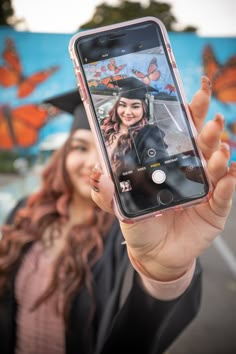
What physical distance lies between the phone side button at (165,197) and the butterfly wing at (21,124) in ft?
4.68

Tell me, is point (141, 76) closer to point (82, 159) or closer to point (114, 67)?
point (114, 67)

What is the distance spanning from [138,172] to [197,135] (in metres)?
0.13

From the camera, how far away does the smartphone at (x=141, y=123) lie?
0.59 metres

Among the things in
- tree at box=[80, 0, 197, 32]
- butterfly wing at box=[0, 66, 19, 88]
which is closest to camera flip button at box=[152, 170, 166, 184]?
tree at box=[80, 0, 197, 32]

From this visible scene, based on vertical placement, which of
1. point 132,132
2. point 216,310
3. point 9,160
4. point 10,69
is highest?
point 10,69

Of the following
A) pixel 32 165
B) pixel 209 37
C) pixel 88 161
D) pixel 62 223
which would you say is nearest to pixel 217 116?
pixel 88 161

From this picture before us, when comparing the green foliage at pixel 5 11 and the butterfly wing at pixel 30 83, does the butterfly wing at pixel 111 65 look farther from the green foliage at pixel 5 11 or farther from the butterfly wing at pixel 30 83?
the butterfly wing at pixel 30 83

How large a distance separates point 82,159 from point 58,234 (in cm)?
31

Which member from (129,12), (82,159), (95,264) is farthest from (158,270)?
(129,12)

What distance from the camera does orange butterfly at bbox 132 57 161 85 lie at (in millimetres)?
606

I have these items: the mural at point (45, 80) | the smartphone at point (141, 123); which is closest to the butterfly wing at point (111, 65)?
the smartphone at point (141, 123)

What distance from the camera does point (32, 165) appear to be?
1896mm

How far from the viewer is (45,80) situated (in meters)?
1.89

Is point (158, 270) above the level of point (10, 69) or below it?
below
